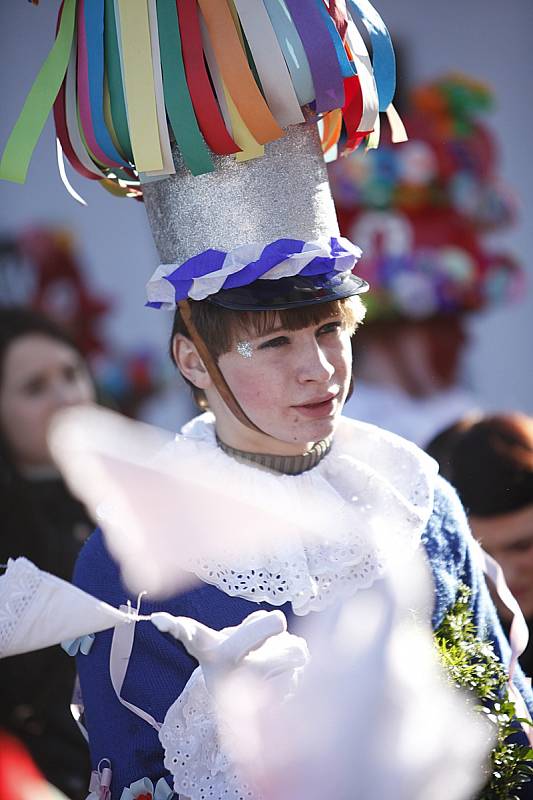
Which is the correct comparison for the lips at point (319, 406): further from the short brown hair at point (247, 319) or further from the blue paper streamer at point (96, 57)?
the blue paper streamer at point (96, 57)

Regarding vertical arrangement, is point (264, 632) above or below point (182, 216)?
below

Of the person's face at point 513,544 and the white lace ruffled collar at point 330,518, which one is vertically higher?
the white lace ruffled collar at point 330,518

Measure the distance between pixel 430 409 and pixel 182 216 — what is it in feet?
7.50

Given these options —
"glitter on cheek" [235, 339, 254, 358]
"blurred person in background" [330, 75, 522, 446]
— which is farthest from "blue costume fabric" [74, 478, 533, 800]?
"blurred person in background" [330, 75, 522, 446]

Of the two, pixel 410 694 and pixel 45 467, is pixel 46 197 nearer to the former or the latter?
pixel 45 467

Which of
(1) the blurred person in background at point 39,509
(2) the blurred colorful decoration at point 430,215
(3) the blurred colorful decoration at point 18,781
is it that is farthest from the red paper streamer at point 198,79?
(2) the blurred colorful decoration at point 430,215

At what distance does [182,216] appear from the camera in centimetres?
168

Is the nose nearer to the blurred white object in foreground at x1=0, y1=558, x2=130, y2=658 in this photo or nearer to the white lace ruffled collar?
the white lace ruffled collar

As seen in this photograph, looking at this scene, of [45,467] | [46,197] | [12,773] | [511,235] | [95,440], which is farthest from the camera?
[511,235]

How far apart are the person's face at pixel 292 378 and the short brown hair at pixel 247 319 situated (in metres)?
0.01

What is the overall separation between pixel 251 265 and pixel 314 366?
0.59ft

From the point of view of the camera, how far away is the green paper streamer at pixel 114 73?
162 centimetres

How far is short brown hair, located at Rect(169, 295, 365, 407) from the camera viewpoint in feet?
5.35

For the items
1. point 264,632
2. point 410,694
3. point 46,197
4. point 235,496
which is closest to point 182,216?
point 235,496
